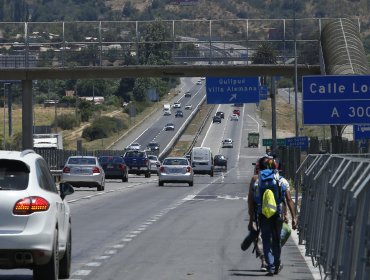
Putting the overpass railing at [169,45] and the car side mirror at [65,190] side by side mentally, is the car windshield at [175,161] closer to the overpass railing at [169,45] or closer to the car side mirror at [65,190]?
the overpass railing at [169,45]

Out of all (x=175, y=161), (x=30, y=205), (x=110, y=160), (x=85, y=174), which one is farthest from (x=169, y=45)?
(x=30, y=205)

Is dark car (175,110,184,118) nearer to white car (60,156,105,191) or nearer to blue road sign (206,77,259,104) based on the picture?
blue road sign (206,77,259,104)

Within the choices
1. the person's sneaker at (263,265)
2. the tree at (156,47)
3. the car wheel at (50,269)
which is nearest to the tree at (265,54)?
the tree at (156,47)

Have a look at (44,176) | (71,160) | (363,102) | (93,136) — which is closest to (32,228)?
(44,176)

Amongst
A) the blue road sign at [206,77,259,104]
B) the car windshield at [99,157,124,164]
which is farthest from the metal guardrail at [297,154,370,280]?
the blue road sign at [206,77,259,104]

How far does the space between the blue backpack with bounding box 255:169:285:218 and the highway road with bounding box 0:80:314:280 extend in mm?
909

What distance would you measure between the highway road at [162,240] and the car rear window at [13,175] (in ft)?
7.22

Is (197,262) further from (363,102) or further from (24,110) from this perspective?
(24,110)

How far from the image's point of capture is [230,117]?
181000 millimetres

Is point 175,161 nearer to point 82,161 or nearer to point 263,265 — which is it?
point 82,161

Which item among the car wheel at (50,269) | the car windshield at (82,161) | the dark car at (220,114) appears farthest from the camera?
the dark car at (220,114)

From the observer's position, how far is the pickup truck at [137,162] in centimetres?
7838

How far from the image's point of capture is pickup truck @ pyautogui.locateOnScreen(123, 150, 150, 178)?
78.4m

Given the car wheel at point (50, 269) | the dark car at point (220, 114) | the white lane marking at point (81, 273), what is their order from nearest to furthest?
the car wheel at point (50, 269) → the white lane marking at point (81, 273) → the dark car at point (220, 114)
